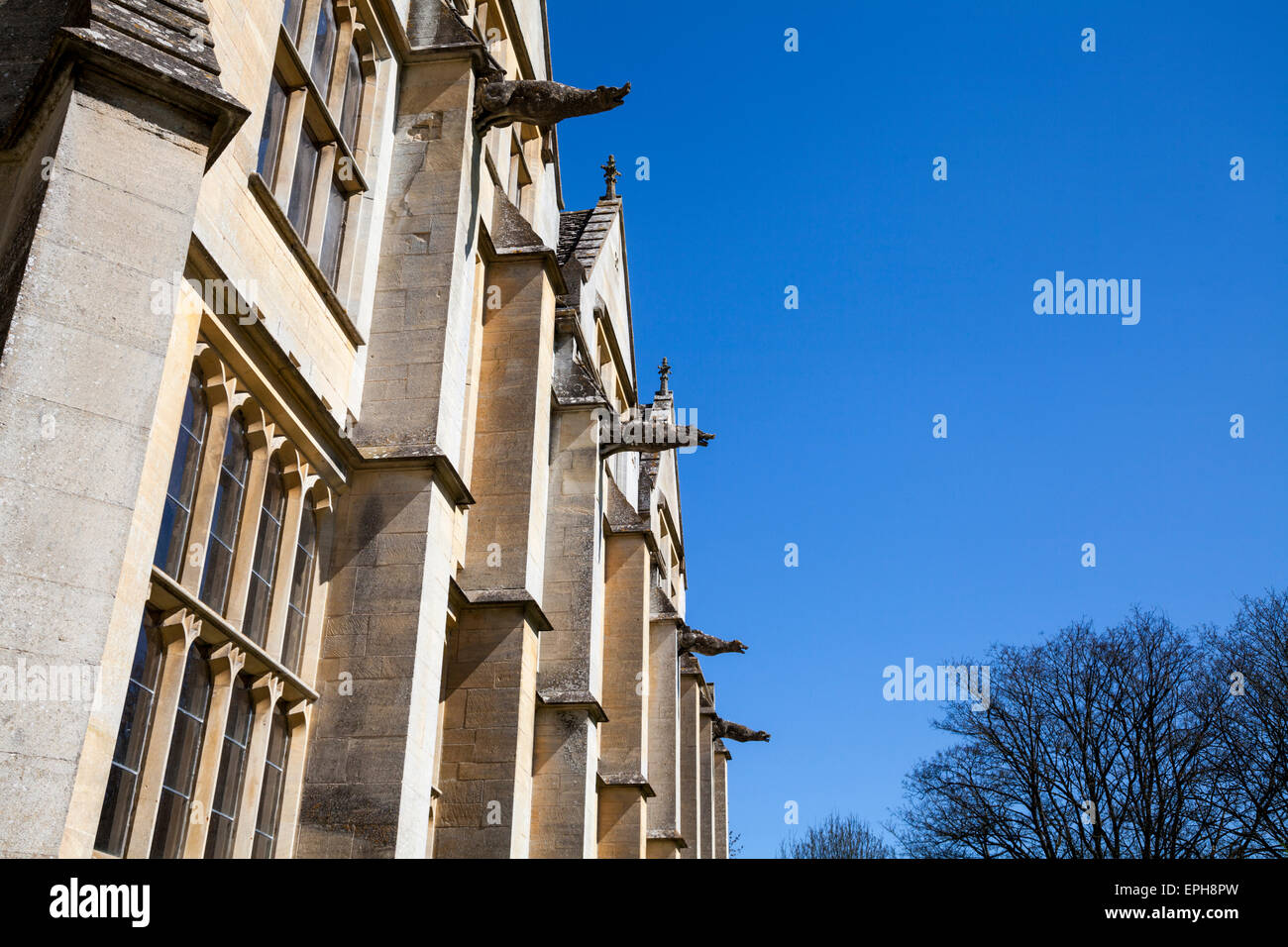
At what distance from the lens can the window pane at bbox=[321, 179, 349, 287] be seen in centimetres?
1116

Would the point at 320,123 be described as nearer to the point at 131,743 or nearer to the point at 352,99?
the point at 352,99

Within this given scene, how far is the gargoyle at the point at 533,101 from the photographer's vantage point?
517 inches

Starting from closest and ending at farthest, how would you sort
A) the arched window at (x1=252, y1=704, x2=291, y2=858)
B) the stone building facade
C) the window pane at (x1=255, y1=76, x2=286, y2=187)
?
the stone building facade → the arched window at (x1=252, y1=704, x2=291, y2=858) → the window pane at (x1=255, y1=76, x2=286, y2=187)

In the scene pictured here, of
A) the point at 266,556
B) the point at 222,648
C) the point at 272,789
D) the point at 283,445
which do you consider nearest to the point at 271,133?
the point at 283,445

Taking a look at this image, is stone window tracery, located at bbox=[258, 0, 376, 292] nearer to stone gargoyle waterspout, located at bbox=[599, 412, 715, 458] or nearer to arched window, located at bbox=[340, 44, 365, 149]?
arched window, located at bbox=[340, 44, 365, 149]

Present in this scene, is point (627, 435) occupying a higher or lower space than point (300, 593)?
higher

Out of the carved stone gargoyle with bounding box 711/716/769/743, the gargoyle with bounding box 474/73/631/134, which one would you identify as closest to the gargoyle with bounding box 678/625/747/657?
the carved stone gargoyle with bounding box 711/716/769/743

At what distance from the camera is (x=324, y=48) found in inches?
445

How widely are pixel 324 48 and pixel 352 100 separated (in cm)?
66

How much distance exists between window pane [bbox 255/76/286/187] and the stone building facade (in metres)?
0.03

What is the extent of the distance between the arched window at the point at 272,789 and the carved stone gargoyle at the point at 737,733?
26.9m

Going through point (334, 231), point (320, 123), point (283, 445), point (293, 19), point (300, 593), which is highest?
point (293, 19)

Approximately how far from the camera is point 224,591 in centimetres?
881

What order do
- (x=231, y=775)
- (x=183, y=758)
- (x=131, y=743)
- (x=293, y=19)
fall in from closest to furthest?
(x=131, y=743), (x=183, y=758), (x=231, y=775), (x=293, y=19)
